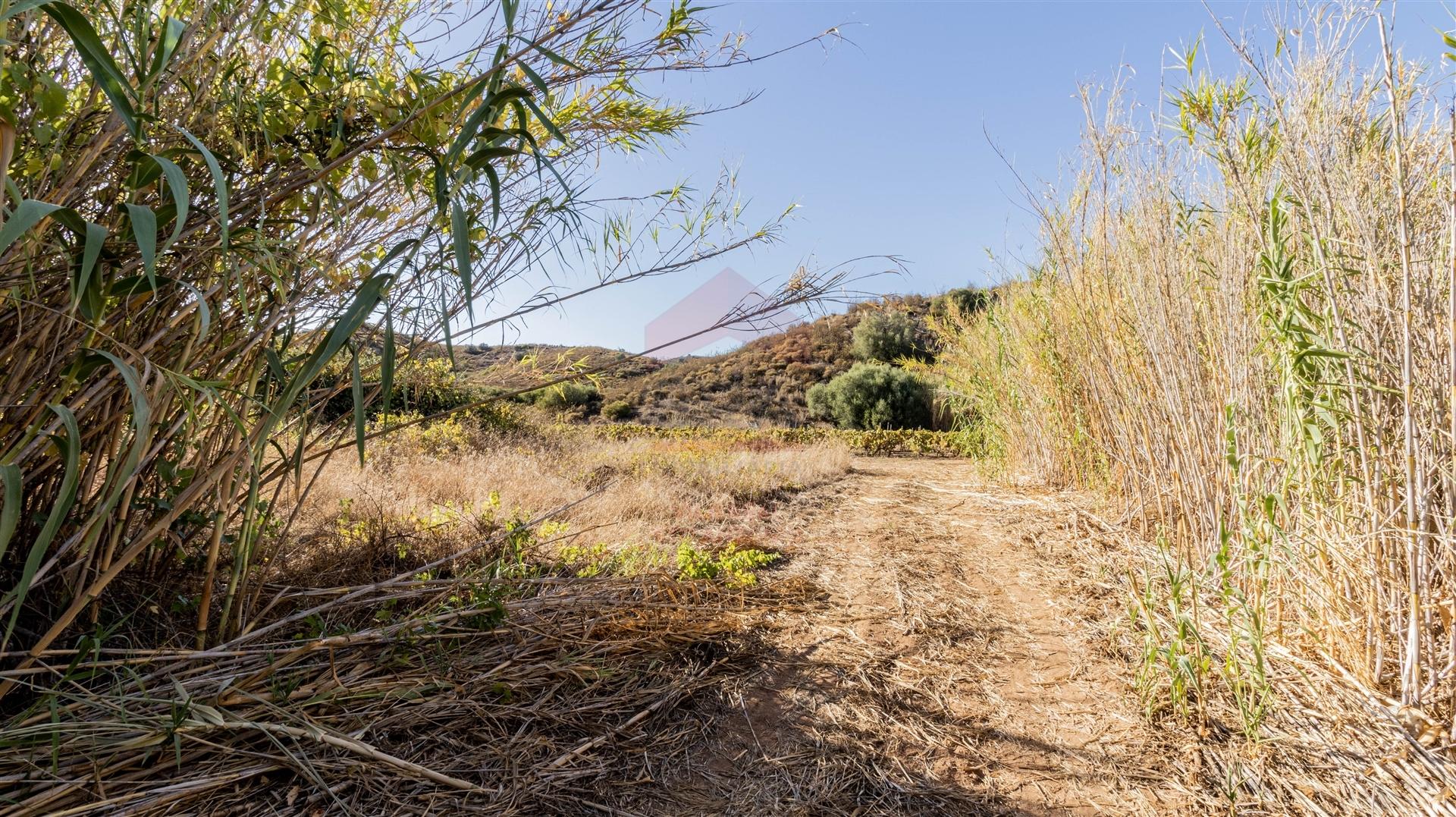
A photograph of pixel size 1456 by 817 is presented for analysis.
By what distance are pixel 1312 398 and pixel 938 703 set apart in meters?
1.33

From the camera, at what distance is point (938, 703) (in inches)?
77.8

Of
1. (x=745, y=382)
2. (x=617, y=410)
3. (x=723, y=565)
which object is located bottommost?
(x=723, y=565)

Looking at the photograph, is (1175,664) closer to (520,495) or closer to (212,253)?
(212,253)

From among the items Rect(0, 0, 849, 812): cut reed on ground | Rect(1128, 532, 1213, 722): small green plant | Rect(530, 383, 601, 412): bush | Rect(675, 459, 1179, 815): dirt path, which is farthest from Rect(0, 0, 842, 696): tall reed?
Rect(530, 383, 601, 412): bush

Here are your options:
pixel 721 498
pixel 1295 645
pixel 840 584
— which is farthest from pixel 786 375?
pixel 1295 645

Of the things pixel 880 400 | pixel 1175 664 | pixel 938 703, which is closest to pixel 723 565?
pixel 938 703

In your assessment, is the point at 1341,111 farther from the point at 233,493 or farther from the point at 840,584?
the point at 233,493

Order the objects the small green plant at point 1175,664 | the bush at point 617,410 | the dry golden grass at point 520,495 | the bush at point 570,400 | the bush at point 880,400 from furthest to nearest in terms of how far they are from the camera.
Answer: the bush at point 617,410 < the bush at point 880,400 < the bush at point 570,400 < the dry golden grass at point 520,495 < the small green plant at point 1175,664

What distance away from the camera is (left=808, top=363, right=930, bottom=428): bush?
13.9 meters

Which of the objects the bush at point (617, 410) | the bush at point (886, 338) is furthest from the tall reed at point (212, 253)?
the bush at point (886, 338)

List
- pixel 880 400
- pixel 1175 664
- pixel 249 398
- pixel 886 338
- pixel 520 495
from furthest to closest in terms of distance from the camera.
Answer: pixel 886 338 < pixel 880 400 < pixel 520 495 < pixel 1175 664 < pixel 249 398

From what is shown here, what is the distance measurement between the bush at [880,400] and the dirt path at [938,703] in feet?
34.0

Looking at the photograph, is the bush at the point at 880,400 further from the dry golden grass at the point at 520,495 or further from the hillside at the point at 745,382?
the dry golden grass at the point at 520,495

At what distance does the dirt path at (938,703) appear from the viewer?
1548 millimetres
